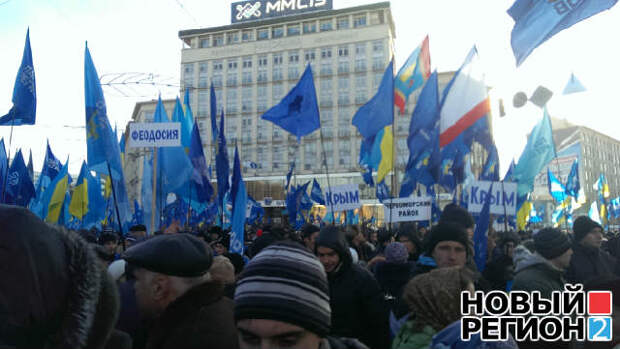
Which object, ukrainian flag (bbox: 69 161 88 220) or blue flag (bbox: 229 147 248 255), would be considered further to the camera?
ukrainian flag (bbox: 69 161 88 220)

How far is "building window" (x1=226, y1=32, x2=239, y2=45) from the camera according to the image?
200 ft

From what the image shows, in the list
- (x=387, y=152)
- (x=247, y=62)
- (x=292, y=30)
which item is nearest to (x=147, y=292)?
(x=387, y=152)

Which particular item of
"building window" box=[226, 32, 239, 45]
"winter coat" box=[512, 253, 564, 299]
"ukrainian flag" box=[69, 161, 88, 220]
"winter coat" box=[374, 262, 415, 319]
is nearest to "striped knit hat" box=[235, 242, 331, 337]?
"winter coat" box=[512, 253, 564, 299]

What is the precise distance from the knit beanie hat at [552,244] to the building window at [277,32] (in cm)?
5887

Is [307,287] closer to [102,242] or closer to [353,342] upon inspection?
[353,342]

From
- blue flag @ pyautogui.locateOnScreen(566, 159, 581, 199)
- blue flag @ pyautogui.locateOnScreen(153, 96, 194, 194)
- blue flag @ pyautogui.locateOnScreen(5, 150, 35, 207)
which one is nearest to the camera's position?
blue flag @ pyautogui.locateOnScreen(153, 96, 194, 194)

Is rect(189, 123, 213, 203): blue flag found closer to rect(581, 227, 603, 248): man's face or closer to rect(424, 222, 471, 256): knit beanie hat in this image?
rect(424, 222, 471, 256): knit beanie hat

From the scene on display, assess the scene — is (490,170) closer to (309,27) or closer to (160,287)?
(160,287)

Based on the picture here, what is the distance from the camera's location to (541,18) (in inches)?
156

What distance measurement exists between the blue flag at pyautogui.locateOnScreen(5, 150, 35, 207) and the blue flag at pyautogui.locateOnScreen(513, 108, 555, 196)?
12.4 metres

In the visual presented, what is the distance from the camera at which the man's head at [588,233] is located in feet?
15.1

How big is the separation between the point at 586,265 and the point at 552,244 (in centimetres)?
122

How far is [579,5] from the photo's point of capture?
368 cm

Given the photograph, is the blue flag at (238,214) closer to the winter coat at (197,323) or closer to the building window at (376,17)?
the winter coat at (197,323)
